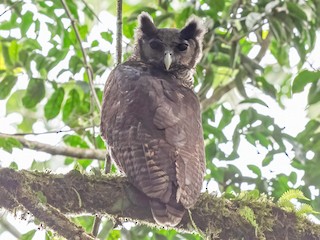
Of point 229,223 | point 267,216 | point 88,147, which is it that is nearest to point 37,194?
point 229,223

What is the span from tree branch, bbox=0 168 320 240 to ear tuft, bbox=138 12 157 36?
1978 millimetres

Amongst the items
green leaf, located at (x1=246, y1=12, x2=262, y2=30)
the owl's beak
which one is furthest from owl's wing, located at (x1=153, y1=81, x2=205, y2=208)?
green leaf, located at (x1=246, y1=12, x2=262, y2=30)

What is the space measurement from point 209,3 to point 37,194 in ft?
9.33

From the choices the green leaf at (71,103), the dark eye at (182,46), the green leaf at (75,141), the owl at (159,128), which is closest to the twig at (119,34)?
the owl at (159,128)

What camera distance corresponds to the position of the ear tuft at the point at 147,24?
557 cm

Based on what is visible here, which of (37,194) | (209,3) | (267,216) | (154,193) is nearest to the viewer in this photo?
(37,194)

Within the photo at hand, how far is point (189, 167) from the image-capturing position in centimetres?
401

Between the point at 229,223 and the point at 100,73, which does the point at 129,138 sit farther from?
the point at 100,73

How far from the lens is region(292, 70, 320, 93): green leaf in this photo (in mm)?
4648

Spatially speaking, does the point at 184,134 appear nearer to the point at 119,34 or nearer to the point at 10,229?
the point at 119,34

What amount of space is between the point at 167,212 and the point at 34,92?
2.33m

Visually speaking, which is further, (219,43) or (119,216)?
(219,43)

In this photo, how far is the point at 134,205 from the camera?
382 centimetres

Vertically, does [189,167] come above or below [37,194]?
below
